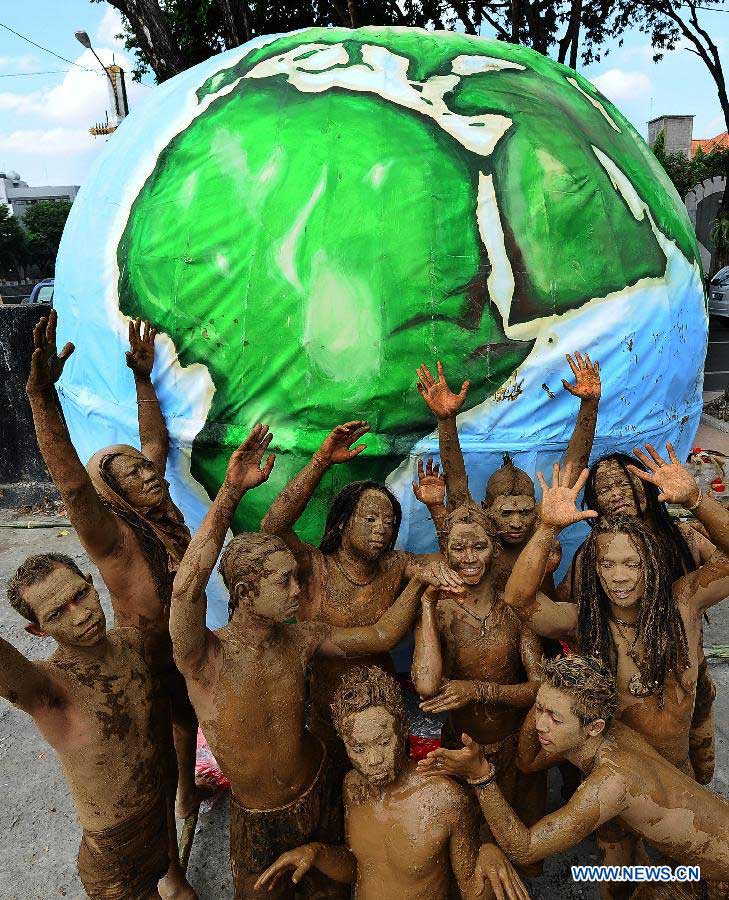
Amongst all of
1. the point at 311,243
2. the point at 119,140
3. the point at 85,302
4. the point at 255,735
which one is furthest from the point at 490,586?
the point at 119,140

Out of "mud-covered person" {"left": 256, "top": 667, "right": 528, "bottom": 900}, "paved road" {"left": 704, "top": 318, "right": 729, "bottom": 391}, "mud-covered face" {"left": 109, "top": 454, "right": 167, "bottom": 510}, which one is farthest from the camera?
"paved road" {"left": 704, "top": 318, "right": 729, "bottom": 391}

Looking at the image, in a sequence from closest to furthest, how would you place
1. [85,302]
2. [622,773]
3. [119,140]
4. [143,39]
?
[622,773] → [85,302] → [119,140] → [143,39]

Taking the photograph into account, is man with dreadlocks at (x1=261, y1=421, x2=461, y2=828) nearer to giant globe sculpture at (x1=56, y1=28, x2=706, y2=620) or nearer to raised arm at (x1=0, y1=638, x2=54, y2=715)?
giant globe sculpture at (x1=56, y1=28, x2=706, y2=620)

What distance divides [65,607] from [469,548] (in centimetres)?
129

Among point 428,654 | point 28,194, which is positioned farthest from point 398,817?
point 28,194

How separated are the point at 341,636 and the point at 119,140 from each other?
2674 mm

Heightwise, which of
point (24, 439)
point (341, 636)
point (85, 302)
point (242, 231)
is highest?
point (242, 231)

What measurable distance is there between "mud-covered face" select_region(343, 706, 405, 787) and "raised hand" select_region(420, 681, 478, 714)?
1.15 feet

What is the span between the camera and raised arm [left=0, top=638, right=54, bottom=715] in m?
1.94

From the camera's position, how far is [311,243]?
9.02 feet

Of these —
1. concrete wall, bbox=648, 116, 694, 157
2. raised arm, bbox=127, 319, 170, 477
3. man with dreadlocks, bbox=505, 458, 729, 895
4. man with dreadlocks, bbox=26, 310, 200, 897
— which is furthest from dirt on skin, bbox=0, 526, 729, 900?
concrete wall, bbox=648, 116, 694, 157

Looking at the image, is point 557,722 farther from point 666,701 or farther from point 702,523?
point 702,523

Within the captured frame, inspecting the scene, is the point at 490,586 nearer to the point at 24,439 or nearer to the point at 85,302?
the point at 85,302

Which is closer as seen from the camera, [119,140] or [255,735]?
[255,735]
